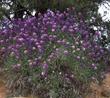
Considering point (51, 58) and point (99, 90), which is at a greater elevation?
point (51, 58)

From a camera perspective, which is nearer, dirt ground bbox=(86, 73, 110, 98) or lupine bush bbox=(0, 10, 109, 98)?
lupine bush bbox=(0, 10, 109, 98)

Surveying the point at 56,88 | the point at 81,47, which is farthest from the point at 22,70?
the point at 81,47

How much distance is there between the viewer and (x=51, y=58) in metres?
6.65

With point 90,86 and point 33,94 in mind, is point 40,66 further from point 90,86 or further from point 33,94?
point 90,86

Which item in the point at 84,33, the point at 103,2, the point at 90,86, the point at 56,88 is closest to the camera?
the point at 56,88

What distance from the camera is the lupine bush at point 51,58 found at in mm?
6594

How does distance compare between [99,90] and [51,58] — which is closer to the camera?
[51,58]

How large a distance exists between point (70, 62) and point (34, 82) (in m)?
0.69

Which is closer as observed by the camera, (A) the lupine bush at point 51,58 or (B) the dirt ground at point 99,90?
(A) the lupine bush at point 51,58

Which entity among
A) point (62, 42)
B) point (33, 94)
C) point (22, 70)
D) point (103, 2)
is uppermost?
point (103, 2)

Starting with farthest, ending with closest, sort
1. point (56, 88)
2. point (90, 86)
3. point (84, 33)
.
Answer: point (84, 33) < point (90, 86) < point (56, 88)

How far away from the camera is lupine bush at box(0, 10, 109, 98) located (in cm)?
659

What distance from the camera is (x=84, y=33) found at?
7.56m

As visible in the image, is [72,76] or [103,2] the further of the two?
[103,2]
